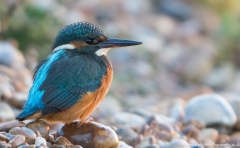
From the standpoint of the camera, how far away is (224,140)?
6164mm

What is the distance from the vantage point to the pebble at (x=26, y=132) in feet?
14.1

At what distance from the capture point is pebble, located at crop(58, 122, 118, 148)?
4.52 meters

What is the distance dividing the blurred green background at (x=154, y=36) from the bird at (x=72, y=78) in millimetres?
3742

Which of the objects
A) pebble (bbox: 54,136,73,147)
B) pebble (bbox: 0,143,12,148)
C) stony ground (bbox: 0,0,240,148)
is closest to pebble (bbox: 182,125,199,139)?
stony ground (bbox: 0,0,240,148)

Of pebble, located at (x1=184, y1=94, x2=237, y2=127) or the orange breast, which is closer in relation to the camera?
the orange breast

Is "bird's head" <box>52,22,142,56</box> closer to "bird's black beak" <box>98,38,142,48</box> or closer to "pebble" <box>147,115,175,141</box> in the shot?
"bird's black beak" <box>98,38,142,48</box>

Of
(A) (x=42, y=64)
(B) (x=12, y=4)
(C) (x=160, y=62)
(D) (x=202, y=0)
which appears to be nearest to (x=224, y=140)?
(A) (x=42, y=64)

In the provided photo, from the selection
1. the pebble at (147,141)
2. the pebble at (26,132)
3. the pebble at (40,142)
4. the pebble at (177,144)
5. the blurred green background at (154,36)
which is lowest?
the pebble at (40,142)

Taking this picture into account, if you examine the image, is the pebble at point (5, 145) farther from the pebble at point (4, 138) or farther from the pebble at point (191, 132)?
the pebble at point (191, 132)

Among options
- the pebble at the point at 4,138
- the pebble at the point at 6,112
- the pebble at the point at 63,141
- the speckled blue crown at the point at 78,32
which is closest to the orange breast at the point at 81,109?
the pebble at the point at 63,141

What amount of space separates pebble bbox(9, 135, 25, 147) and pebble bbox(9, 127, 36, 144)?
3.2 inches

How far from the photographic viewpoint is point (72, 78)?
15.9ft

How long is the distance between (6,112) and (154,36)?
7059 millimetres

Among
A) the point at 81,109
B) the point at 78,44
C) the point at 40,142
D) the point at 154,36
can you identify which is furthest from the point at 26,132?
the point at 154,36
